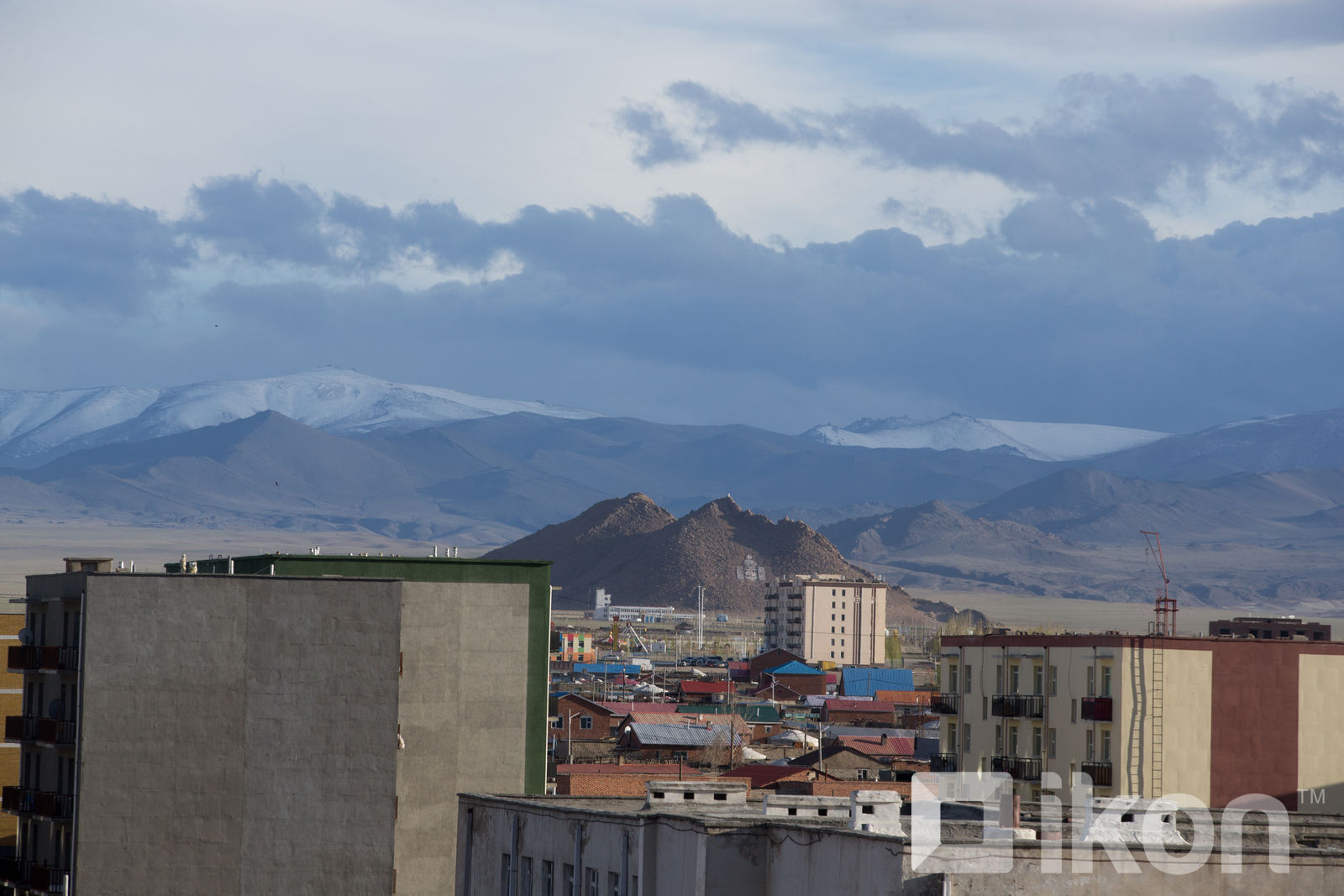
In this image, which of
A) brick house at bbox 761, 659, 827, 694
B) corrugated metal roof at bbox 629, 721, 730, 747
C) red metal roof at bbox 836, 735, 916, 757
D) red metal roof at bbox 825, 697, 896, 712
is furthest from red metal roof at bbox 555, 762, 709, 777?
brick house at bbox 761, 659, 827, 694

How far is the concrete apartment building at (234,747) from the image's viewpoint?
5281 centimetres

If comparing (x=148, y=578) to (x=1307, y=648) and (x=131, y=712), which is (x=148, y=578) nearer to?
(x=131, y=712)

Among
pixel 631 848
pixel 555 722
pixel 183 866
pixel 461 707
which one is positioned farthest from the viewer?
pixel 555 722

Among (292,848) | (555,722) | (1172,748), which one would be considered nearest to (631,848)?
(292,848)

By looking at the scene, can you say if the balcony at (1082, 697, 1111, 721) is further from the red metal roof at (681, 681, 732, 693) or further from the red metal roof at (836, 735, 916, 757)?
the red metal roof at (681, 681, 732, 693)

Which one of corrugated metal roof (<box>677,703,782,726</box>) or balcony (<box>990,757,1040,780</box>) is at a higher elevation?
balcony (<box>990,757,1040,780</box>)

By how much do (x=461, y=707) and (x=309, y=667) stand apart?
646 cm

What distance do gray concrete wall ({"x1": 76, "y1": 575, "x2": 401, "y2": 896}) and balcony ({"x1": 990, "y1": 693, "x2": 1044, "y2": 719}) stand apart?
23647 mm

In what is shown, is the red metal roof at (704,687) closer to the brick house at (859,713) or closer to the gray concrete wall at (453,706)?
the brick house at (859,713)

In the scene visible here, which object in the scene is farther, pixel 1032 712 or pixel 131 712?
pixel 1032 712

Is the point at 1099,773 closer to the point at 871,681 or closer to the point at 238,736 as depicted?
the point at 238,736

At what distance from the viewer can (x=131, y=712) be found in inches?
2108

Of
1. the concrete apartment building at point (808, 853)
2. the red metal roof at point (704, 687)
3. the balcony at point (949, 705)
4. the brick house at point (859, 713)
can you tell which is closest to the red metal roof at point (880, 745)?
the brick house at point (859, 713)

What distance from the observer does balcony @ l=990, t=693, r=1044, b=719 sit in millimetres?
65125
